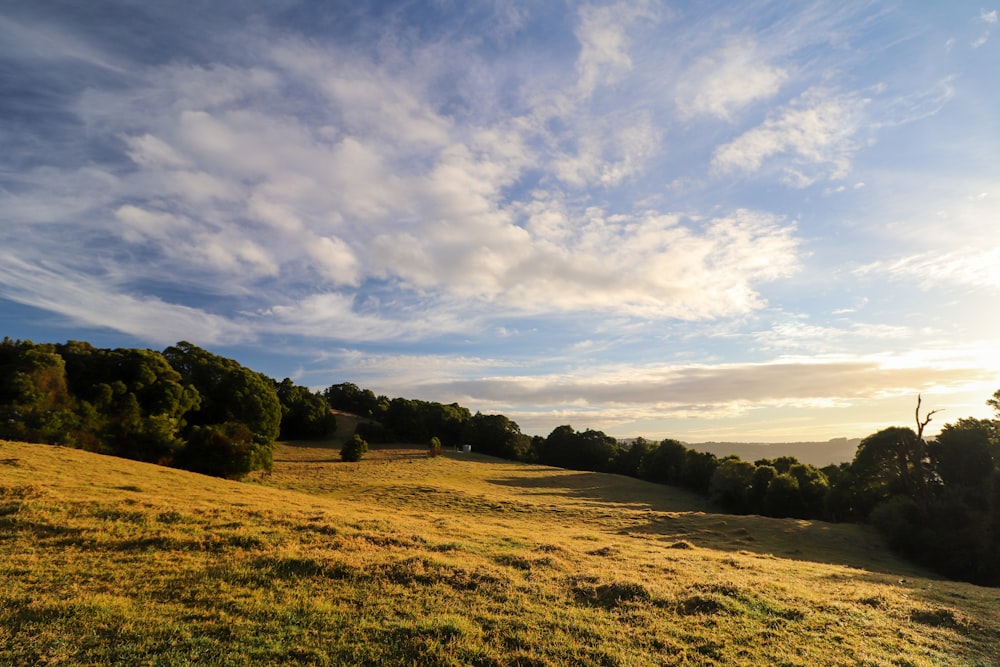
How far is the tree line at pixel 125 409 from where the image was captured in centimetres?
3812

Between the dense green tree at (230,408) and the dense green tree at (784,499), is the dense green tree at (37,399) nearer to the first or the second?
the dense green tree at (230,408)

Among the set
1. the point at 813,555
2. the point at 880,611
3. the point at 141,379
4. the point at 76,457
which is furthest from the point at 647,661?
the point at 141,379

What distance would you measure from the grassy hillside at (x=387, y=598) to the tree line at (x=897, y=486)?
21666mm

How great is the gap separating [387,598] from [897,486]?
58.7 m

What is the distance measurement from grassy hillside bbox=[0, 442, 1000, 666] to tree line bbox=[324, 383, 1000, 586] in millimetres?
21666

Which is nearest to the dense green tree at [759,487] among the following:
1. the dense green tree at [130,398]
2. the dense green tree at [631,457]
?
the dense green tree at [631,457]

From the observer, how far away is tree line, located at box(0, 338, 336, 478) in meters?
38.1

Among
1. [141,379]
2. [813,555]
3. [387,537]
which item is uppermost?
[141,379]

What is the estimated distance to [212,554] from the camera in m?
15.8

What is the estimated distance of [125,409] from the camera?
42969 mm

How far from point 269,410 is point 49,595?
50578 mm

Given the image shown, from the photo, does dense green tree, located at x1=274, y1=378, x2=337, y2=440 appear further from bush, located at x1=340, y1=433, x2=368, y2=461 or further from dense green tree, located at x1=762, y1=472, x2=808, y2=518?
dense green tree, located at x1=762, y1=472, x2=808, y2=518

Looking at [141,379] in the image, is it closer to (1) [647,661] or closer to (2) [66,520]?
(2) [66,520]

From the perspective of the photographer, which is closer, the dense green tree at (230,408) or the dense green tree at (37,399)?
the dense green tree at (37,399)
